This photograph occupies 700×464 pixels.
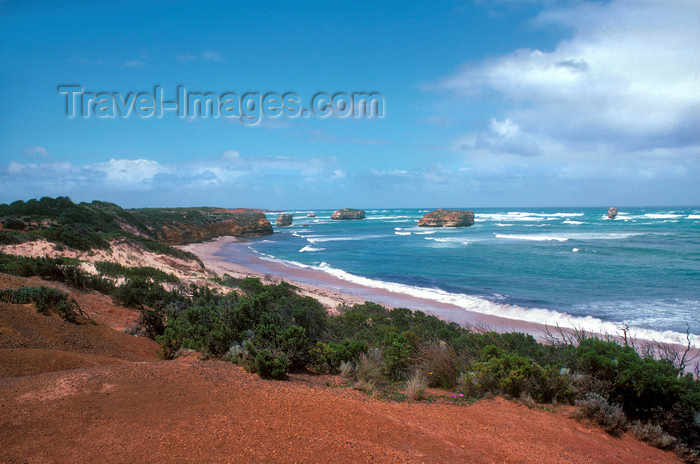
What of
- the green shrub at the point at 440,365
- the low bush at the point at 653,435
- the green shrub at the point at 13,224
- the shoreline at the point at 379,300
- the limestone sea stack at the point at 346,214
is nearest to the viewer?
the low bush at the point at 653,435

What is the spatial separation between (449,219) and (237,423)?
7539 centimetres

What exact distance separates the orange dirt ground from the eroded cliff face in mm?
37248

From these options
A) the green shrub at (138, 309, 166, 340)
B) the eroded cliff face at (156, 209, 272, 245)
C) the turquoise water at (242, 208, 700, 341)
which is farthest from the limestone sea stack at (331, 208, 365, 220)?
the green shrub at (138, 309, 166, 340)

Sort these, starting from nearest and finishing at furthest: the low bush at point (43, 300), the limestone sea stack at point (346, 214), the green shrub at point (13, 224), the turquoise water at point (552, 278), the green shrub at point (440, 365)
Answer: the green shrub at point (440, 365) → the low bush at point (43, 300) → the turquoise water at point (552, 278) → the green shrub at point (13, 224) → the limestone sea stack at point (346, 214)

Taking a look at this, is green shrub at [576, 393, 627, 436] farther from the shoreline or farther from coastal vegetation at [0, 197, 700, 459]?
Answer: the shoreline

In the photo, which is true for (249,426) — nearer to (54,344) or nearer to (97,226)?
(54,344)

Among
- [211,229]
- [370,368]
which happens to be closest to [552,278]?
[370,368]

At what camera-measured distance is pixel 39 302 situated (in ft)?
23.1

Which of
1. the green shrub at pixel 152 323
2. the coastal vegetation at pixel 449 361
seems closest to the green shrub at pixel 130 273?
the coastal vegetation at pixel 449 361

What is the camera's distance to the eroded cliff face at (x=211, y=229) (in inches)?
1674

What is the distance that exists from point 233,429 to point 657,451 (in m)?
4.55

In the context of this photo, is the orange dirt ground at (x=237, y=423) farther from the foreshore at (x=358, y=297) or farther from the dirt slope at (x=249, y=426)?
the foreshore at (x=358, y=297)

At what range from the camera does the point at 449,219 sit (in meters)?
76.0

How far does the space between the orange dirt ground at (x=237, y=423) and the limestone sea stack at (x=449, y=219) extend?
72756 millimetres
